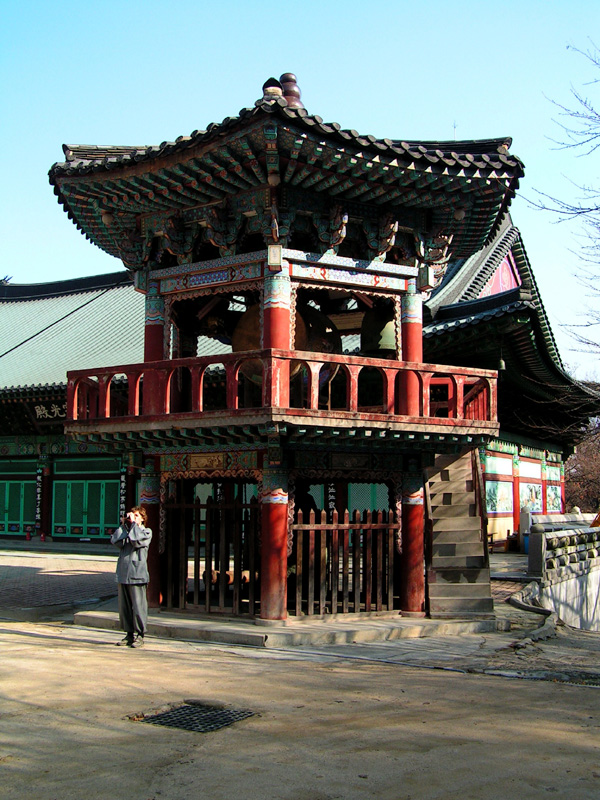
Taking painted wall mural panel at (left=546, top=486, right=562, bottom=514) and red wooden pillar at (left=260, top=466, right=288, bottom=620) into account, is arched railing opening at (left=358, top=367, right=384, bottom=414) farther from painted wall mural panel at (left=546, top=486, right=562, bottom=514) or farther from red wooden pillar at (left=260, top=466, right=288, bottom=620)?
painted wall mural panel at (left=546, top=486, right=562, bottom=514)

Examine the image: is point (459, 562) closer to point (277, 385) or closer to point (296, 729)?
point (277, 385)

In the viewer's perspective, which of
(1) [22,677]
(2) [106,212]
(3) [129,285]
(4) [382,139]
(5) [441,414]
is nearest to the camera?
(1) [22,677]

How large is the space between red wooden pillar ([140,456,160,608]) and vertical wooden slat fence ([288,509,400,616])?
6.42 ft

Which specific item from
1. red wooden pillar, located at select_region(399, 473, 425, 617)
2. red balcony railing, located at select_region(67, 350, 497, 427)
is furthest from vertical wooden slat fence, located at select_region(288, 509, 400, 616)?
red balcony railing, located at select_region(67, 350, 497, 427)

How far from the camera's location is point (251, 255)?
443 inches

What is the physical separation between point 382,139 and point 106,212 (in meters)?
4.31

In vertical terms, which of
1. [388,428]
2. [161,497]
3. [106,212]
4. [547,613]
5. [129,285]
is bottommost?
[547,613]

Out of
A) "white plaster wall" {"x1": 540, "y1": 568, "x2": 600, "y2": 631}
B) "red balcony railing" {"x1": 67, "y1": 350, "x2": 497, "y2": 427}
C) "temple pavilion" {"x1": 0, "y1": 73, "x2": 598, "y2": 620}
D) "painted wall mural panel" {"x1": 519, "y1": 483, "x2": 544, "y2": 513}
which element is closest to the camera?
"red balcony railing" {"x1": 67, "y1": 350, "x2": 497, "y2": 427}

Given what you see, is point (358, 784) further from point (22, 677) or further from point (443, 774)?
point (22, 677)

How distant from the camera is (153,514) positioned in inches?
467

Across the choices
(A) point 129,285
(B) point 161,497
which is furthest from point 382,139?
(A) point 129,285

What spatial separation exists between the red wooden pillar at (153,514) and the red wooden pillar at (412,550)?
349cm

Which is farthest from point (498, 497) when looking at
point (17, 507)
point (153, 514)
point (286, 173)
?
point (17, 507)

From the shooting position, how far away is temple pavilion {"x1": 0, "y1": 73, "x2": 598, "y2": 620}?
10500mm
